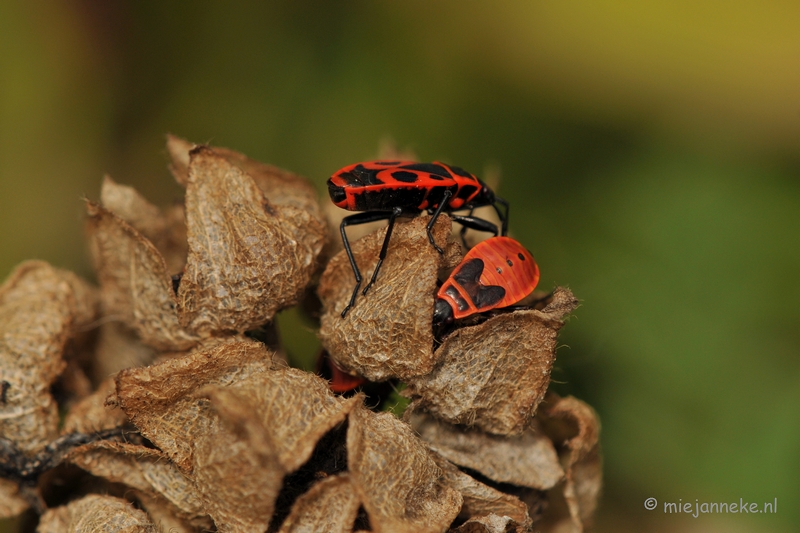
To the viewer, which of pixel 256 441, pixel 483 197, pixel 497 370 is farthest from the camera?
pixel 483 197

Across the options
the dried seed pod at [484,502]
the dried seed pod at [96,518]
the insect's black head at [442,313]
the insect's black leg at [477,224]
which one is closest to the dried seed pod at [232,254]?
the insect's black head at [442,313]

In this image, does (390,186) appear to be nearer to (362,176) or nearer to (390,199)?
(390,199)

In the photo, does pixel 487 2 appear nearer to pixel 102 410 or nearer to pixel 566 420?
pixel 566 420

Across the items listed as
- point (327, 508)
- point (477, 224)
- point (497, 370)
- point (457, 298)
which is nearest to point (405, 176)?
point (477, 224)

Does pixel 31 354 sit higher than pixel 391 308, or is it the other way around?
pixel 391 308

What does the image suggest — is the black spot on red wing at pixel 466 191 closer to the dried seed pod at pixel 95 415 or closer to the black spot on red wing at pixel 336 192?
the black spot on red wing at pixel 336 192
